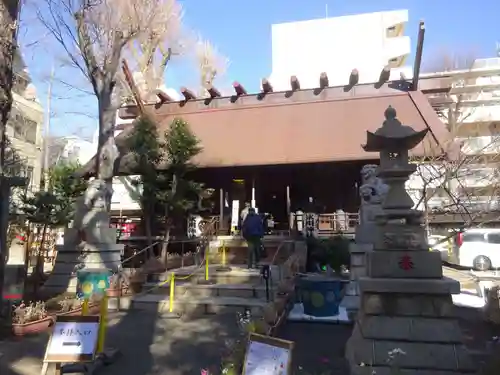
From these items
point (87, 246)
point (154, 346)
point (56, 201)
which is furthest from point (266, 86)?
point (154, 346)

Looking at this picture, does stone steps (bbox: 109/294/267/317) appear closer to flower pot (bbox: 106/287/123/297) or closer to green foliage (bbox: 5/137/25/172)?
flower pot (bbox: 106/287/123/297)

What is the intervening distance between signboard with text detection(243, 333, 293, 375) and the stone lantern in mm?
1784

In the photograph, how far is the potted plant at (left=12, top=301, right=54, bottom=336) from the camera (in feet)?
23.1

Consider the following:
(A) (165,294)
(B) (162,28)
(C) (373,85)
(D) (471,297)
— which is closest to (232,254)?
(A) (165,294)

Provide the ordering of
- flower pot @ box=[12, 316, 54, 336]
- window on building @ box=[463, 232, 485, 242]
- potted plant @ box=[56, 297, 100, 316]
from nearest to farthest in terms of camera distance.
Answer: flower pot @ box=[12, 316, 54, 336] < potted plant @ box=[56, 297, 100, 316] < window on building @ box=[463, 232, 485, 242]

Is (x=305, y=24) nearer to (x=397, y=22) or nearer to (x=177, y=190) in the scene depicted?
(x=397, y=22)

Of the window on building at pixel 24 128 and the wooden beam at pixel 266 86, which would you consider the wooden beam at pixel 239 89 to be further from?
the window on building at pixel 24 128

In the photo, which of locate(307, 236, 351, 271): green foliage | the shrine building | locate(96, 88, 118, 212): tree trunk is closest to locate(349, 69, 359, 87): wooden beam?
the shrine building

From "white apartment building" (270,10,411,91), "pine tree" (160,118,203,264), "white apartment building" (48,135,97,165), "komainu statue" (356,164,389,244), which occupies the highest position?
"white apartment building" (270,10,411,91)

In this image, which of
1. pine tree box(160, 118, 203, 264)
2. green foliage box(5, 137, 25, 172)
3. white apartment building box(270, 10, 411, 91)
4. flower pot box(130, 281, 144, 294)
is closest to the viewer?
flower pot box(130, 281, 144, 294)

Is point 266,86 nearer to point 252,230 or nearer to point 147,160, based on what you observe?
point 147,160

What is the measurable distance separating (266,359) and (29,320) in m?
5.44

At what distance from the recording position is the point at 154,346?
6574mm

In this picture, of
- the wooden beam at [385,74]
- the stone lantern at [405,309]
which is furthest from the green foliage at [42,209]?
the wooden beam at [385,74]
